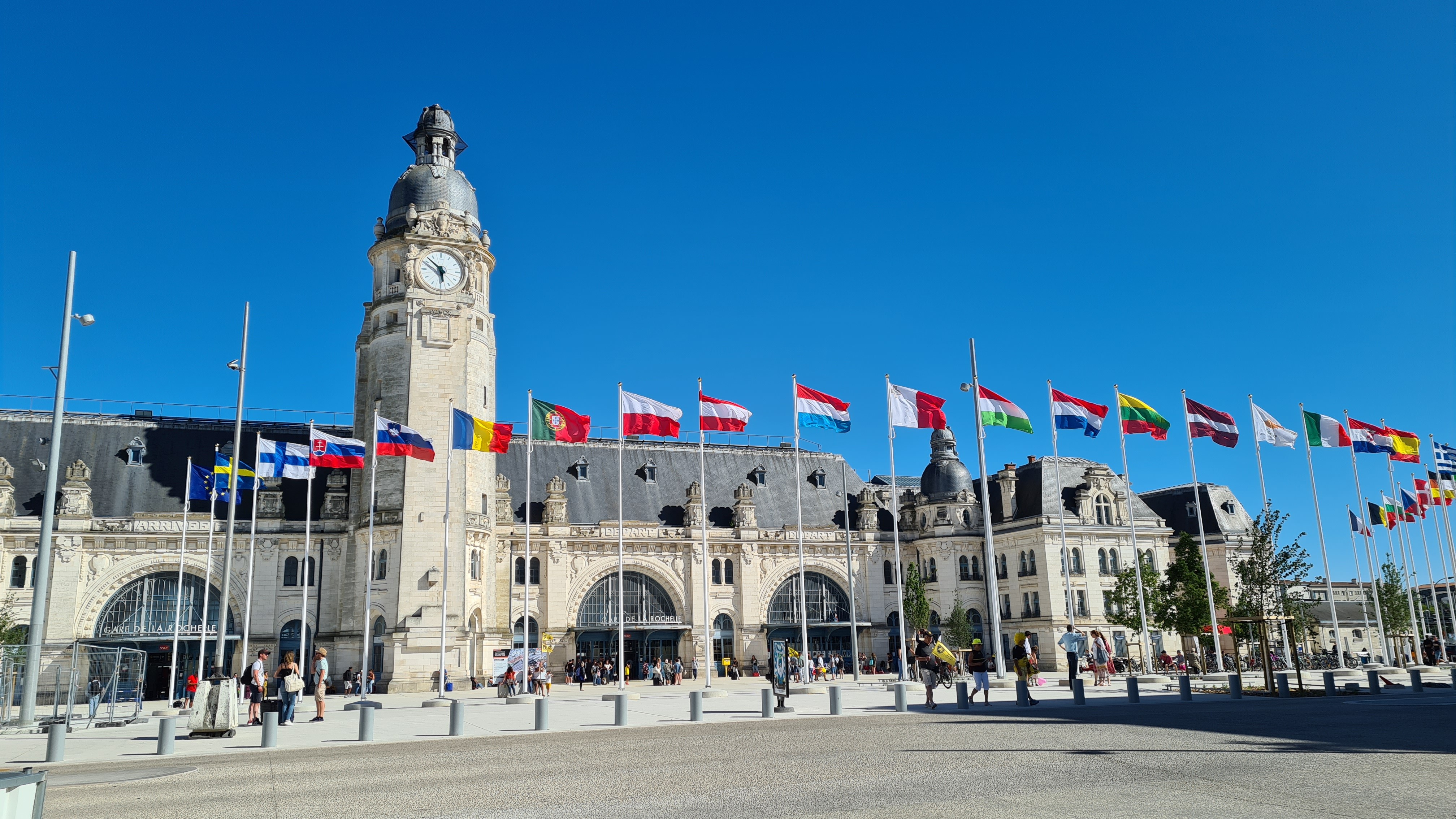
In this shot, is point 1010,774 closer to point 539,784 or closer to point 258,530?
point 539,784

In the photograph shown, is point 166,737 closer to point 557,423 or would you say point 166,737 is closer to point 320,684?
point 320,684

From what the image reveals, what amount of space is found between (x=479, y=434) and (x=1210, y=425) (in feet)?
97.5

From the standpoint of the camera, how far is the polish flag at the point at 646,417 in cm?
3828

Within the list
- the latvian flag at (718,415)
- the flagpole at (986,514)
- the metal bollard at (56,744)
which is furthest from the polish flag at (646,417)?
the metal bollard at (56,744)

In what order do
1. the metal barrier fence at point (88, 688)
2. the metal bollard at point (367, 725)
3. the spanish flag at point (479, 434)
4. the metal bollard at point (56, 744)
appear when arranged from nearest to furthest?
the metal bollard at point (56, 744)
the metal bollard at point (367, 725)
the metal barrier fence at point (88, 688)
the spanish flag at point (479, 434)

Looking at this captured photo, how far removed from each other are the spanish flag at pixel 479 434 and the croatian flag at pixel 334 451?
4.04m

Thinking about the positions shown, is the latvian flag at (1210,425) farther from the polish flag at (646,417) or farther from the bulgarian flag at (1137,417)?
the polish flag at (646,417)

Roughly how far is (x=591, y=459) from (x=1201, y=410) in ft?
124

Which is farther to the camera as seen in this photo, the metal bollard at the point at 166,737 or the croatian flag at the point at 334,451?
the croatian flag at the point at 334,451

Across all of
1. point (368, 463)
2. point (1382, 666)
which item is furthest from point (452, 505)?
point (1382, 666)

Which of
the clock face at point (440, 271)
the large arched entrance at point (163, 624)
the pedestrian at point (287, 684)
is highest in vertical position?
the clock face at point (440, 271)

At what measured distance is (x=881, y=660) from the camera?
64375 mm

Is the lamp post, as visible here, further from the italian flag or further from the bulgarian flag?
the bulgarian flag

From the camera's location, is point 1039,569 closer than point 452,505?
No
